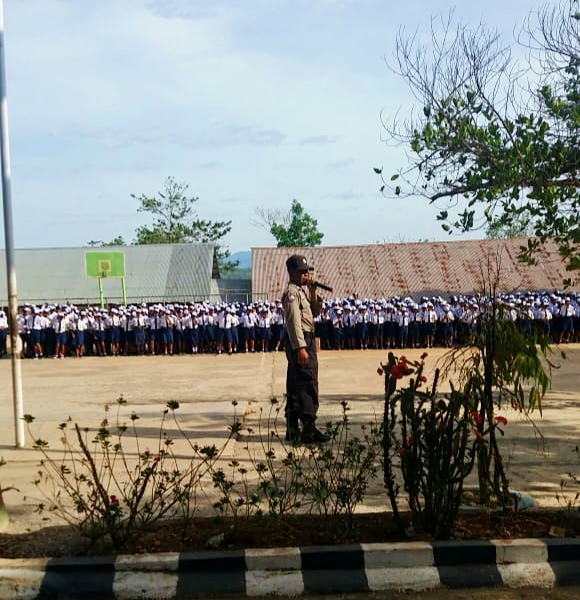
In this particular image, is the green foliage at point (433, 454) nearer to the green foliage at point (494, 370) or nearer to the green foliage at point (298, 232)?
the green foliage at point (494, 370)

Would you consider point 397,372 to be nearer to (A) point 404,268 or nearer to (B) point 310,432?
(B) point 310,432

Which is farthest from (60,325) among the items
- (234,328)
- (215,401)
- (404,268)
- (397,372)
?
(397,372)

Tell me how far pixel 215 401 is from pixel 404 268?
71.9 ft

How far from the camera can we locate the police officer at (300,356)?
7168mm

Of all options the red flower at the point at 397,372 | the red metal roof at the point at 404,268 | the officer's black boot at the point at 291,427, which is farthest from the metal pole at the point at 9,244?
Result: the red metal roof at the point at 404,268

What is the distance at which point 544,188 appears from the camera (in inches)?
270

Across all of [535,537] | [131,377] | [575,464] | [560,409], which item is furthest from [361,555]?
[131,377]

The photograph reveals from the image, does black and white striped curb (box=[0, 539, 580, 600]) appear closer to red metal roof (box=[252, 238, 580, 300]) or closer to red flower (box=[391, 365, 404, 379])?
red flower (box=[391, 365, 404, 379])

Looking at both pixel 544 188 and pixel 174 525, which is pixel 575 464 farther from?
pixel 174 525

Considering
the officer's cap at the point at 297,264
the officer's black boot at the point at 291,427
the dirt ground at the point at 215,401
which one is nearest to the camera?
the dirt ground at the point at 215,401

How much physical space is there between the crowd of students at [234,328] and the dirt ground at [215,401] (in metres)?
1.08

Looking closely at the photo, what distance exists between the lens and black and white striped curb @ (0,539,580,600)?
3.98m

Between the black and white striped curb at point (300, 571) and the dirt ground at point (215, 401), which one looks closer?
the black and white striped curb at point (300, 571)

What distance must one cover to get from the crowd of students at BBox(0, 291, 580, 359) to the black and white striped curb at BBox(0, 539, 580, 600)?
1697cm
